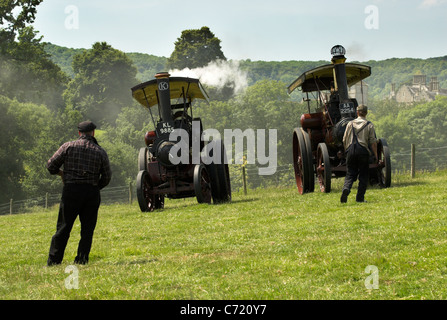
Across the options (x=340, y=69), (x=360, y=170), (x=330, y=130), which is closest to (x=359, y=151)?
(x=360, y=170)

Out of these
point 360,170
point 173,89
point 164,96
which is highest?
point 173,89

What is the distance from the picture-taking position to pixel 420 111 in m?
103

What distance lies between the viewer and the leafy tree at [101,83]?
85438 millimetres

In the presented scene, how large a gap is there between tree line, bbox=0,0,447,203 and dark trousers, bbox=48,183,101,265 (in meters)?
41.8

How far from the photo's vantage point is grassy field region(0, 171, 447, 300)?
5.46 metres

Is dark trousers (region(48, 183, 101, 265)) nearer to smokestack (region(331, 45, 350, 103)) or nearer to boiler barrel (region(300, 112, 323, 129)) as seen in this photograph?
smokestack (region(331, 45, 350, 103))

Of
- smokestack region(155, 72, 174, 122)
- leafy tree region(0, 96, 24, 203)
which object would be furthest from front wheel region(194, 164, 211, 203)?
leafy tree region(0, 96, 24, 203)

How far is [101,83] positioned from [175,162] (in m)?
73.5

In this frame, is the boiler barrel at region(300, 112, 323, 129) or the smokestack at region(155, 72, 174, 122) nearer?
the smokestack at region(155, 72, 174, 122)

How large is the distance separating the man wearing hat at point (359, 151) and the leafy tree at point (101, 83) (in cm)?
7548

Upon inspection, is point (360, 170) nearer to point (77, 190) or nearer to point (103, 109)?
point (77, 190)

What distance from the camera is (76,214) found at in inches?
299

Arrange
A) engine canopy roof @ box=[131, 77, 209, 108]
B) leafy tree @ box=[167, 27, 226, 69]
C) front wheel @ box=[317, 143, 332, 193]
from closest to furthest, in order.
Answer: front wheel @ box=[317, 143, 332, 193], engine canopy roof @ box=[131, 77, 209, 108], leafy tree @ box=[167, 27, 226, 69]
